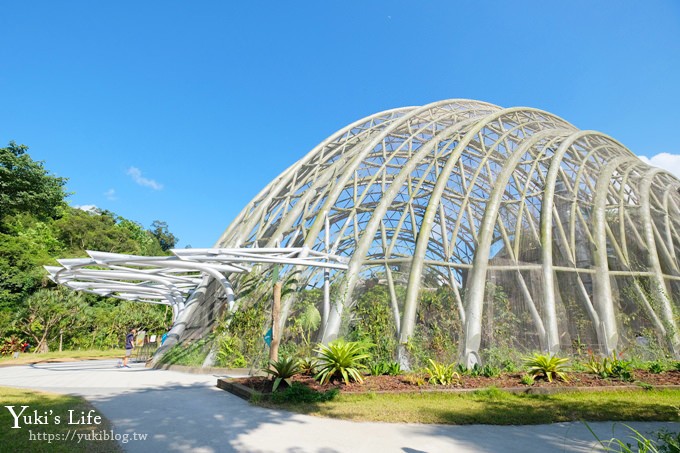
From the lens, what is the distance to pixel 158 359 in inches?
661

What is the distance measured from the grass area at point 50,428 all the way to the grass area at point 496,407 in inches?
134

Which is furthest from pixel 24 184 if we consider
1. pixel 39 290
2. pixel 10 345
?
pixel 10 345

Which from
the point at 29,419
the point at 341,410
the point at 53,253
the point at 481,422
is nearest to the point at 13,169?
the point at 53,253

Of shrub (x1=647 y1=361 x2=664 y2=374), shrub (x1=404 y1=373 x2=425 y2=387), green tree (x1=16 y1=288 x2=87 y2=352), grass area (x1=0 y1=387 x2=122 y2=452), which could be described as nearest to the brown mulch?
shrub (x1=404 y1=373 x2=425 y2=387)

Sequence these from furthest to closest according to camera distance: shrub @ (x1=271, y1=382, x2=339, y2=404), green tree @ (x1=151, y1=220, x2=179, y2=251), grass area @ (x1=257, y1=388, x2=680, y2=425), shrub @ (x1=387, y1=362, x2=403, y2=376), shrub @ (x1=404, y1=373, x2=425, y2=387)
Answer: green tree @ (x1=151, y1=220, x2=179, y2=251)
shrub @ (x1=387, y1=362, x2=403, y2=376)
shrub @ (x1=404, y1=373, x2=425, y2=387)
shrub @ (x1=271, y1=382, x2=339, y2=404)
grass area @ (x1=257, y1=388, x2=680, y2=425)

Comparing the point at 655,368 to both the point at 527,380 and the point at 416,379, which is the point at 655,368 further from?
the point at 416,379

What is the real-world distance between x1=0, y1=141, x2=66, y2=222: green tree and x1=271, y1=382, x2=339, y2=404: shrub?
34282mm

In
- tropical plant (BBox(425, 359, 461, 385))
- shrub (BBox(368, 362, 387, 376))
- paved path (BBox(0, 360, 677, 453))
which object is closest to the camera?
paved path (BBox(0, 360, 677, 453))

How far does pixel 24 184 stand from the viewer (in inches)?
1236

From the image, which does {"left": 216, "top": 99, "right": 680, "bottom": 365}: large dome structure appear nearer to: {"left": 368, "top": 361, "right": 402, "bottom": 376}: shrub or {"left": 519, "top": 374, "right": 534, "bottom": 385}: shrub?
{"left": 368, "top": 361, "right": 402, "bottom": 376}: shrub

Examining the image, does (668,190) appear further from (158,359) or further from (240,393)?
(158,359)

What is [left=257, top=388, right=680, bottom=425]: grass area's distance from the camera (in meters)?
6.91

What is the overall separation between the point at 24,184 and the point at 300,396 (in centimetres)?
3549

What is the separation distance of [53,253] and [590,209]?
174 ft
